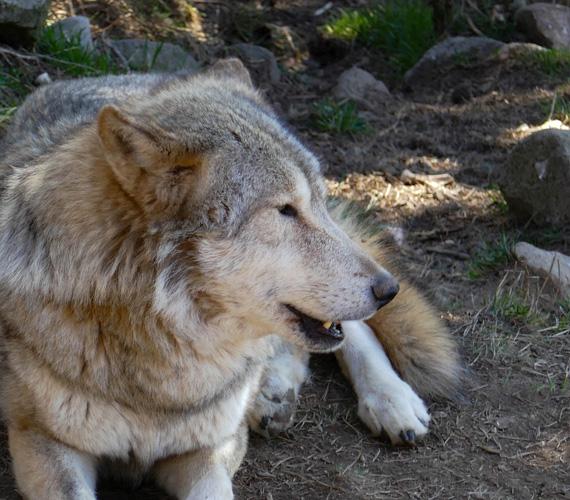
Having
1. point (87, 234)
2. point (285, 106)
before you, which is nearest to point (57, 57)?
point (285, 106)

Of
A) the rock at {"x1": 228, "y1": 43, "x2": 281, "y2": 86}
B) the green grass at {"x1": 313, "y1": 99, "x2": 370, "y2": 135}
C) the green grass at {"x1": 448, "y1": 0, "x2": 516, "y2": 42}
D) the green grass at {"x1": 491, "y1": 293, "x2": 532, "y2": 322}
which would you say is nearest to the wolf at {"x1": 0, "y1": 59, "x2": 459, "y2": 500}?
the green grass at {"x1": 491, "y1": 293, "x2": 532, "y2": 322}

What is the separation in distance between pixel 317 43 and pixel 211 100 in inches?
259

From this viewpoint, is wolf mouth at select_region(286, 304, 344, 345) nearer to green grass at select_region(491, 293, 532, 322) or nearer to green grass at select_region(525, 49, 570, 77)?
green grass at select_region(491, 293, 532, 322)

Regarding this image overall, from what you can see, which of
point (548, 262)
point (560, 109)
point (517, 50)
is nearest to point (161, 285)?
point (548, 262)

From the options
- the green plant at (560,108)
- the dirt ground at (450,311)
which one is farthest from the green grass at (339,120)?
the green plant at (560,108)

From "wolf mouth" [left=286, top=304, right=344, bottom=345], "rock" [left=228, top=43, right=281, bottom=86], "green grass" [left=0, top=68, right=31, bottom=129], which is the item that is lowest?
"rock" [left=228, top=43, right=281, bottom=86]

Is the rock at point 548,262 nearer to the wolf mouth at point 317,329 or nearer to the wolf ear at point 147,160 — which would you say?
the wolf mouth at point 317,329

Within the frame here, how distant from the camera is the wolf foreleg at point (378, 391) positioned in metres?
4.09

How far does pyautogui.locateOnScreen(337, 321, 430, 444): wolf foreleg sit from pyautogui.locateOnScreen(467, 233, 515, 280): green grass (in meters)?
1.29

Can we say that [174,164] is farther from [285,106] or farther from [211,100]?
[285,106]

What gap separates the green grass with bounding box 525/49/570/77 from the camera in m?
8.12

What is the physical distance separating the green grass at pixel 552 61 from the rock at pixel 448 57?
0.39 metres

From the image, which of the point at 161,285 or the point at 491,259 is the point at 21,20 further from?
the point at 161,285

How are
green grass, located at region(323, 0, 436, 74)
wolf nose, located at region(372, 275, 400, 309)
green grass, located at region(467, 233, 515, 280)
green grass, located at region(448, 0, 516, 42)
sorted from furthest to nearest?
green grass, located at region(448, 0, 516, 42) < green grass, located at region(323, 0, 436, 74) < green grass, located at region(467, 233, 515, 280) < wolf nose, located at region(372, 275, 400, 309)
